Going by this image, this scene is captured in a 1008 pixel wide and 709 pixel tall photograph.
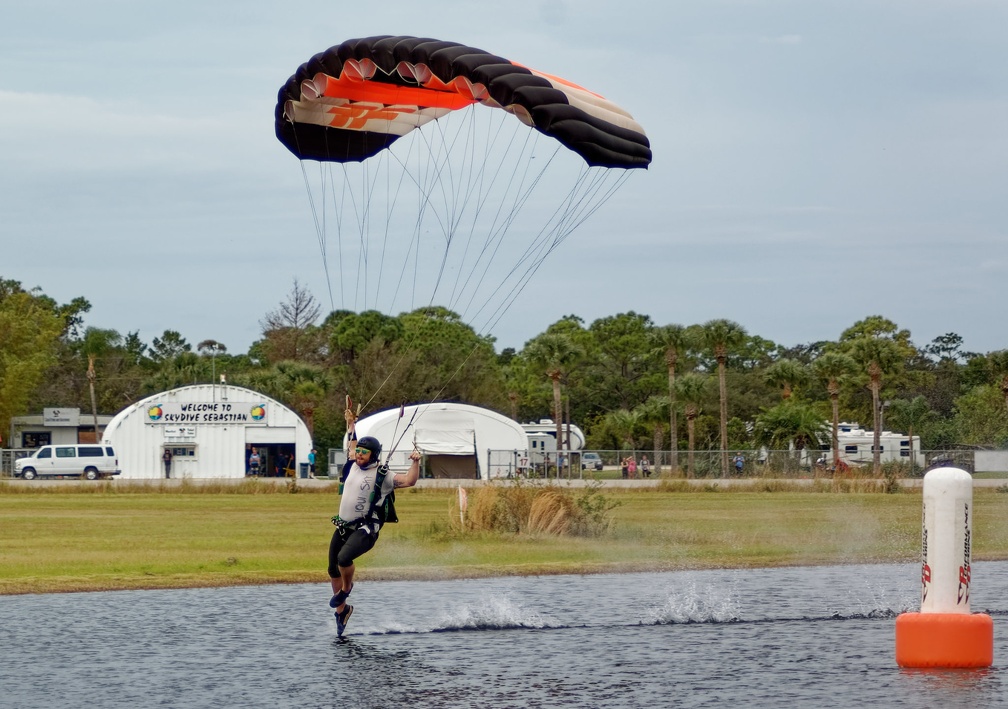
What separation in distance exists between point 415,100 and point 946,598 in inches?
438

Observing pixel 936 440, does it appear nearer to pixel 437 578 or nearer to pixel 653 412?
pixel 653 412

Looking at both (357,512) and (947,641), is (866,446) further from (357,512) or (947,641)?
(947,641)

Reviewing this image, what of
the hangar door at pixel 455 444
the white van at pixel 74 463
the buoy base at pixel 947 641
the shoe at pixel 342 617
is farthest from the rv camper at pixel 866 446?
the buoy base at pixel 947 641

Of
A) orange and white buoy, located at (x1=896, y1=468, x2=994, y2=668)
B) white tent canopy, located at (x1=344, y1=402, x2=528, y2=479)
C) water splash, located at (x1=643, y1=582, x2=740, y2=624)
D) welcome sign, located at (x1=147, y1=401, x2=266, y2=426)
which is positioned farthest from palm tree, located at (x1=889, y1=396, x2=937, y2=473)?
orange and white buoy, located at (x1=896, y1=468, x2=994, y2=668)

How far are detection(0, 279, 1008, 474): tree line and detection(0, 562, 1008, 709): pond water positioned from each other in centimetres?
4638

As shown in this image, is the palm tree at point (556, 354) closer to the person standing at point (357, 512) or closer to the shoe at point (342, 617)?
the person standing at point (357, 512)

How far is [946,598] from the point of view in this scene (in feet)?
45.0

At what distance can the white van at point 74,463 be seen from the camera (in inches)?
2847

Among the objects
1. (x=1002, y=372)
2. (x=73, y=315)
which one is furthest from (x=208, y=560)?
(x=73, y=315)

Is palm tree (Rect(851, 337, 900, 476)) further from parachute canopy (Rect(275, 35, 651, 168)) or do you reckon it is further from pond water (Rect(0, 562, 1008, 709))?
parachute canopy (Rect(275, 35, 651, 168))

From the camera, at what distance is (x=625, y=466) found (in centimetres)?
7225

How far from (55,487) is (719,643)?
45607mm

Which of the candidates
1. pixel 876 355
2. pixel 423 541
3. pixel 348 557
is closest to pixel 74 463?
pixel 876 355

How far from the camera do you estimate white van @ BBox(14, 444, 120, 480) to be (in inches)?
2847
